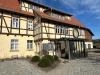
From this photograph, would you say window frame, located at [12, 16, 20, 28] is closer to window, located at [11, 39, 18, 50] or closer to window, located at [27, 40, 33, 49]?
window, located at [11, 39, 18, 50]

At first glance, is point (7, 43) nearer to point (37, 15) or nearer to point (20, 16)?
point (20, 16)

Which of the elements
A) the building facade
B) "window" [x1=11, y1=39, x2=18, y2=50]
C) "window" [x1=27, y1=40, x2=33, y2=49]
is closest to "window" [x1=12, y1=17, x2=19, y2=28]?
the building facade

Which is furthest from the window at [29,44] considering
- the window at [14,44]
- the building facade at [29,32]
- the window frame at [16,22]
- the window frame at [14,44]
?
the window frame at [16,22]

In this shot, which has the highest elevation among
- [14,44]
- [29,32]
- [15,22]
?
[15,22]

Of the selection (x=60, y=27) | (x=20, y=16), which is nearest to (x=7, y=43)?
(x=20, y=16)

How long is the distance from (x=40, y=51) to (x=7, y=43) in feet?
16.8

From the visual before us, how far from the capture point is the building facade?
19094 millimetres

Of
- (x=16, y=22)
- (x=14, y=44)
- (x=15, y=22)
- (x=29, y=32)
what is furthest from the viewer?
(x=29, y=32)

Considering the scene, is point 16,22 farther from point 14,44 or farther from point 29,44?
point 29,44

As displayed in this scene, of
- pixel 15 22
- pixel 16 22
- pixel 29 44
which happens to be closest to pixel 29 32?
pixel 29 44

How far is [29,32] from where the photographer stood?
21.8 meters

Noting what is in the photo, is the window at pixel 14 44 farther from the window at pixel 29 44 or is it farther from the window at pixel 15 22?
the window at pixel 29 44

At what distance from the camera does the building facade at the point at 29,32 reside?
19.1 meters

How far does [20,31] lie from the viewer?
2055cm
